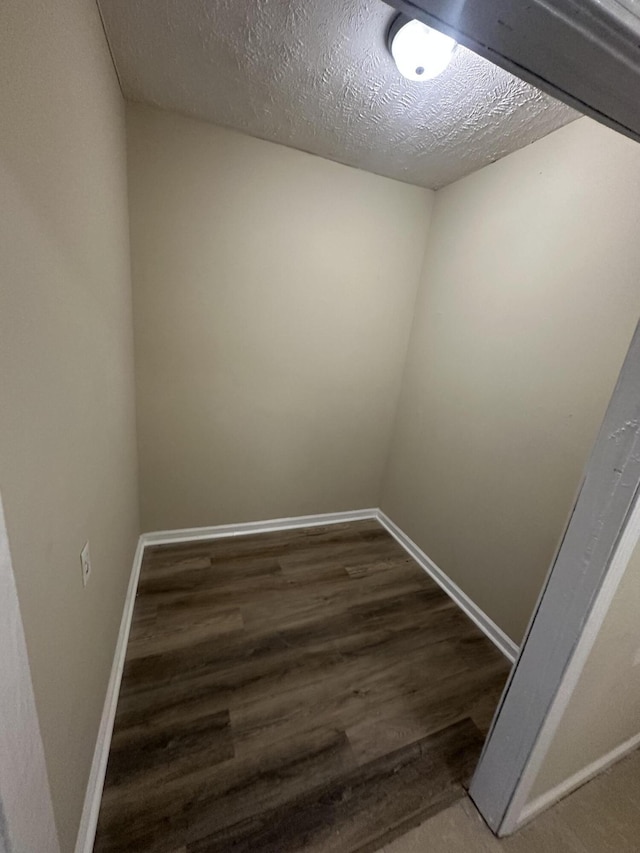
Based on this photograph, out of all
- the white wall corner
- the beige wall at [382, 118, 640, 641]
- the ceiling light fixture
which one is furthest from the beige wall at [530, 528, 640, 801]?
the ceiling light fixture

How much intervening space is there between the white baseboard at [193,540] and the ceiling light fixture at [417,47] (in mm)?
2387

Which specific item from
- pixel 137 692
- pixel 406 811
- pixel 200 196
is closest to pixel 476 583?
pixel 406 811

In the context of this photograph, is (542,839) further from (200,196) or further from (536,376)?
(200,196)

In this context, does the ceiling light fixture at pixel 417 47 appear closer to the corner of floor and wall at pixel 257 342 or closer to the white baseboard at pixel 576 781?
the corner of floor and wall at pixel 257 342

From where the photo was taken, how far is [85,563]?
0.94 m

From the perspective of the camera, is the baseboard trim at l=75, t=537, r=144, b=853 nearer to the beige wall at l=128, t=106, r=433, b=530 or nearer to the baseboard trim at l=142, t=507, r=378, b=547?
the baseboard trim at l=142, t=507, r=378, b=547

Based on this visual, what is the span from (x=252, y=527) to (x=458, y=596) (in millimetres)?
1421

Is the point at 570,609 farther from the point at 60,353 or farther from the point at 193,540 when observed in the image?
the point at 193,540

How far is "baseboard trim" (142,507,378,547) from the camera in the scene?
217 cm

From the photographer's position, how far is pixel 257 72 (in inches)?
48.7

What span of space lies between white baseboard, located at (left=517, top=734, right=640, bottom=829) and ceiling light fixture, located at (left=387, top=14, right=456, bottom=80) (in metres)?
2.43

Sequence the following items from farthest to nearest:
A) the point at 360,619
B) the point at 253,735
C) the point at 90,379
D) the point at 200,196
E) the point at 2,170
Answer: the point at 360,619
the point at 200,196
the point at 253,735
the point at 90,379
the point at 2,170

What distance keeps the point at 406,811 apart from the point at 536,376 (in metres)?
1.73

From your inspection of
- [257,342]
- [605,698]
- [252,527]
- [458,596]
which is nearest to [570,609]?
[605,698]
